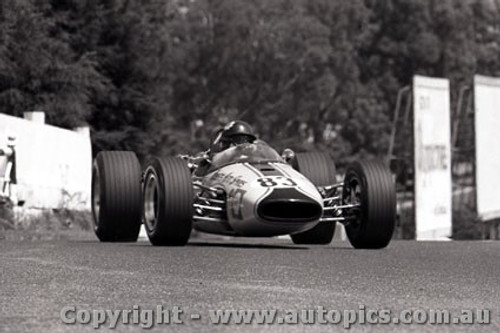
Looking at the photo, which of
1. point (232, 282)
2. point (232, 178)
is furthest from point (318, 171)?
point (232, 282)

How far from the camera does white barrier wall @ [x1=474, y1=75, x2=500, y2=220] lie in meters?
49.9

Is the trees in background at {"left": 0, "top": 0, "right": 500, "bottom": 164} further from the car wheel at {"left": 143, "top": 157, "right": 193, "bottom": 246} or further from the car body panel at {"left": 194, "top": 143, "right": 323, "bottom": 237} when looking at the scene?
the car wheel at {"left": 143, "top": 157, "right": 193, "bottom": 246}

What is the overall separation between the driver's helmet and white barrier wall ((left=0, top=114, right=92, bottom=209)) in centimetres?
769

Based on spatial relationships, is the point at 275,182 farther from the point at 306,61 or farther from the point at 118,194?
the point at 306,61

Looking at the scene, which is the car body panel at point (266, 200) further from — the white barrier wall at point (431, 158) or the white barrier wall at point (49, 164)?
the white barrier wall at point (431, 158)

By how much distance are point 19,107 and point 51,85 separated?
1.89 meters

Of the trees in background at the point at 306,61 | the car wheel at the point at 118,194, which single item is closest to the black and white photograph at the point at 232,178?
the car wheel at the point at 118,194

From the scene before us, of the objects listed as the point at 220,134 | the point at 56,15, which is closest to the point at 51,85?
the point at 56,15

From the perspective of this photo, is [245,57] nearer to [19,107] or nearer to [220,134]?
[19,107]

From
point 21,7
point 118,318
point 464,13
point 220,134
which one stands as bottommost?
point 118,318

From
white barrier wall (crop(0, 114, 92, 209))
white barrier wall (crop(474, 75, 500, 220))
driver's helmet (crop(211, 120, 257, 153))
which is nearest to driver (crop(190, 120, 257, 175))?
driver's helmet (crop(211, 120, 257, 153))

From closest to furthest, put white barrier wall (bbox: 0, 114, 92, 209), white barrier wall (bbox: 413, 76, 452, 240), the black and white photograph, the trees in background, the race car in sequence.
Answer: the black and white photograph
the race car
white barrier wall (bbox: 0, 114, 92, 209)
white barrier wall (bbox: 413, 76, 452, 240)
the trees in background

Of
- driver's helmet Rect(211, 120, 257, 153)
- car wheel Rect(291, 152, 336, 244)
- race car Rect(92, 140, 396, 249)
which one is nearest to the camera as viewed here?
race car Rect(92, 140, 396, 249)

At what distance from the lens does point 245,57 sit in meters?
73.4
